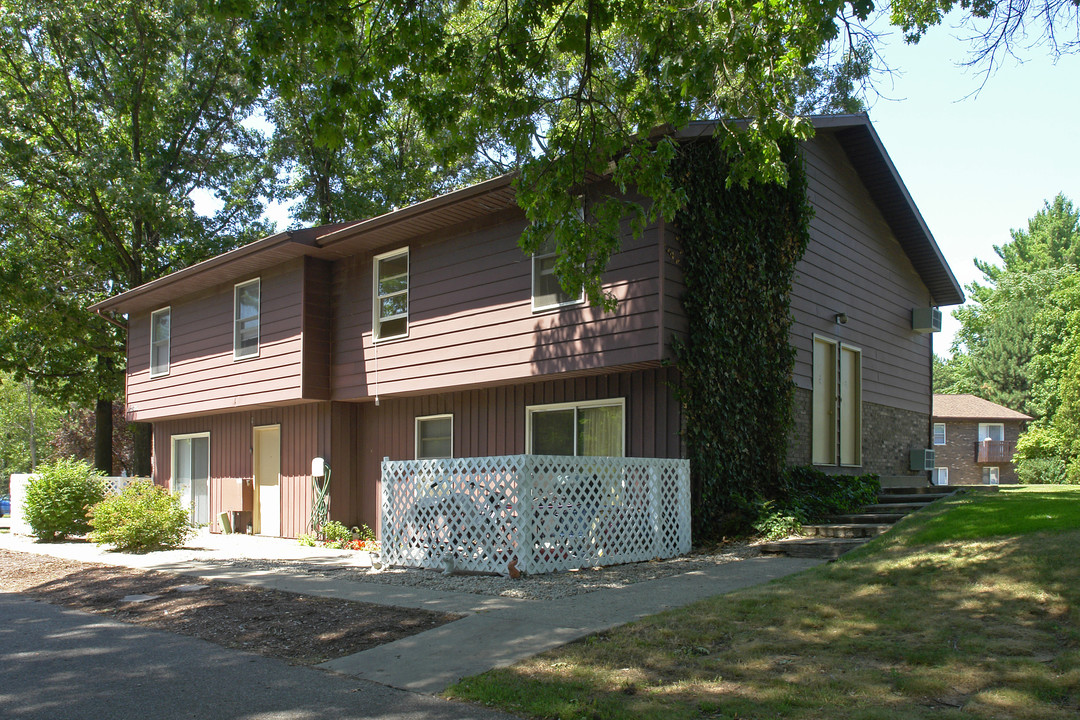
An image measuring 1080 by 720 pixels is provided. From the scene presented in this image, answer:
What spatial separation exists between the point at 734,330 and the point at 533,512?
14.5ft

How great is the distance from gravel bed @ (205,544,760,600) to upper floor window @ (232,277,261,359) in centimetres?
649

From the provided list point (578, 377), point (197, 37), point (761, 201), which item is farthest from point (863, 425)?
point (197, 37)

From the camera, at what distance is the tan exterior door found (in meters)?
17.1

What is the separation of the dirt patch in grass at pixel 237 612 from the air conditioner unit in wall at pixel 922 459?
12940mm

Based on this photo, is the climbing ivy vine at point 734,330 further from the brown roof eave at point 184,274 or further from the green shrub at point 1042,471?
the green shrub at point 1042,471

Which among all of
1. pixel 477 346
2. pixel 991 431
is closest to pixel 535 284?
pixel 477 346

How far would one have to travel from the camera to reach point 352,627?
7172mm

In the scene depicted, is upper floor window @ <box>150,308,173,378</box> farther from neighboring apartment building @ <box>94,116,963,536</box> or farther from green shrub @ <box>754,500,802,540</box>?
green shrub @ <box>754,500,802,540</box>

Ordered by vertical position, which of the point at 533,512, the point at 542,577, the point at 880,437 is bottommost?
the point at 542,577

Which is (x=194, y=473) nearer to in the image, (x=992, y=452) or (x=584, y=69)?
(x=584, y=69)

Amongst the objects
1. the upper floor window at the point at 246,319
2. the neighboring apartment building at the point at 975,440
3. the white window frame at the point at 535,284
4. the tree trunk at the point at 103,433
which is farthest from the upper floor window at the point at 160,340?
the neighboring apartment building at the point at 975,440

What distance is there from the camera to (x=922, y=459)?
17312mm

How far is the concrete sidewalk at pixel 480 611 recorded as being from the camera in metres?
5.95

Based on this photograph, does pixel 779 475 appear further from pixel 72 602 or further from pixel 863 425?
pixel 72 602
